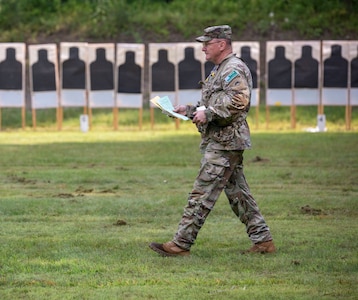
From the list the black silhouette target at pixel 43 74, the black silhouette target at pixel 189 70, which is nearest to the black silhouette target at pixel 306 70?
the black silhouette target at pixel 189 70

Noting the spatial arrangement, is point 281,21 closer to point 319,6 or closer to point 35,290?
point 319,6

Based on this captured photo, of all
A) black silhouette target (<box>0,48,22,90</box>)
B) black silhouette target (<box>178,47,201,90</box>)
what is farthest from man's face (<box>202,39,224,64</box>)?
black silhouette target (<box>0,48,22,90</box>)

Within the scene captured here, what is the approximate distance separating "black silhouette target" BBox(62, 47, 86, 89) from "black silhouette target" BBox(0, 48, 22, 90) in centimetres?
112

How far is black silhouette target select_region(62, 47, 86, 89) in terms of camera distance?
26.4 m

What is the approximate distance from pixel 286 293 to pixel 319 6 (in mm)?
26576

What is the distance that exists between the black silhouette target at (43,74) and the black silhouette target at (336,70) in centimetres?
685

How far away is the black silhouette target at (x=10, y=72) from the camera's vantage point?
26219mm

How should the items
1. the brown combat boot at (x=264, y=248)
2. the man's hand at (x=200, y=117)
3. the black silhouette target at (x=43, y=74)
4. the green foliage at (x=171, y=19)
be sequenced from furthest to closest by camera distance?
the green foliage at (x=171, y=19), the black silhouette target at (x=43, y=74), the brown combat boot at (x=264, y=248), the man's hand at (x=200, y=117)

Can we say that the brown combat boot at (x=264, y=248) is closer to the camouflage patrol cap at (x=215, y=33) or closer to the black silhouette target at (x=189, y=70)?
the camouflage patrol cap at (x=215, y=33)

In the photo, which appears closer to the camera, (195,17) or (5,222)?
(5,222)

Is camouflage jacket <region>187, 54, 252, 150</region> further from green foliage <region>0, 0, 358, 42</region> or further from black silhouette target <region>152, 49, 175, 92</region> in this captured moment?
green foliage <region>0, 0, 358, 42</region>

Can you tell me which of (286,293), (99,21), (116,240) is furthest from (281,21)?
(286,293)

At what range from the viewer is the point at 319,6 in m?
33.1

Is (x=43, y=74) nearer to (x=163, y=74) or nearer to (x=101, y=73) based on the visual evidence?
(x=101, y=73)
